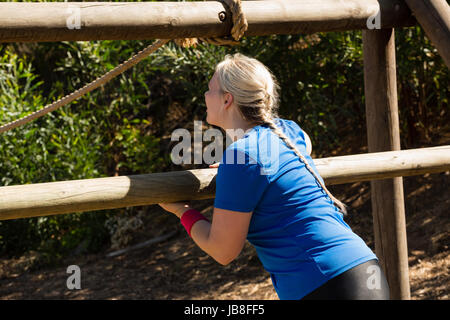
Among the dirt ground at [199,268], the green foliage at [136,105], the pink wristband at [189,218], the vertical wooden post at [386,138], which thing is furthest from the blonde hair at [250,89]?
the green foliage at [136,105]

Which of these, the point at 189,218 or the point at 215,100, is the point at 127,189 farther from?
the point at 215,100

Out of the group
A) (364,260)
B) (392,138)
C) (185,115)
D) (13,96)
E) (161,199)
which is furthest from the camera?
(185,115)

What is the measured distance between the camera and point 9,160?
5309 millimetres

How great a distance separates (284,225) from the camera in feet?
5.06

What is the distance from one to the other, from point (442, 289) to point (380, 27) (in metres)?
2.25

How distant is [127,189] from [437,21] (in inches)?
55.4

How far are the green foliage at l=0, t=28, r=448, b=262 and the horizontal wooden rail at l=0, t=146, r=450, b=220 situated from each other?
2980 millimetres

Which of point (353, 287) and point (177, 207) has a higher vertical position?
point (177, 207)

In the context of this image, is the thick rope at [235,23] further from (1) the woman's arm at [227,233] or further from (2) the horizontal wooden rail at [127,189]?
(1) the woman's arm at [227,233]

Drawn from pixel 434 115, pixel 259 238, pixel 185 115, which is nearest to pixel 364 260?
pixel 259 238

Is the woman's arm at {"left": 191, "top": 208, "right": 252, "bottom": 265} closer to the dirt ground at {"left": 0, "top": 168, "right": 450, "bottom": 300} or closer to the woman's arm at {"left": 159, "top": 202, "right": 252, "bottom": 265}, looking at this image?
the woman's arm at {"left": 159, "top": 202, "right": 252, "bottom": 265}

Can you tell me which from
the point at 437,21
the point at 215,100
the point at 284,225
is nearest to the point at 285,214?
the point at 284,225

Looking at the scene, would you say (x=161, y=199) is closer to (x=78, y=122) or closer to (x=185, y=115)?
(x=78, y=122)

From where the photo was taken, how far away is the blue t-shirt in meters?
1.51
